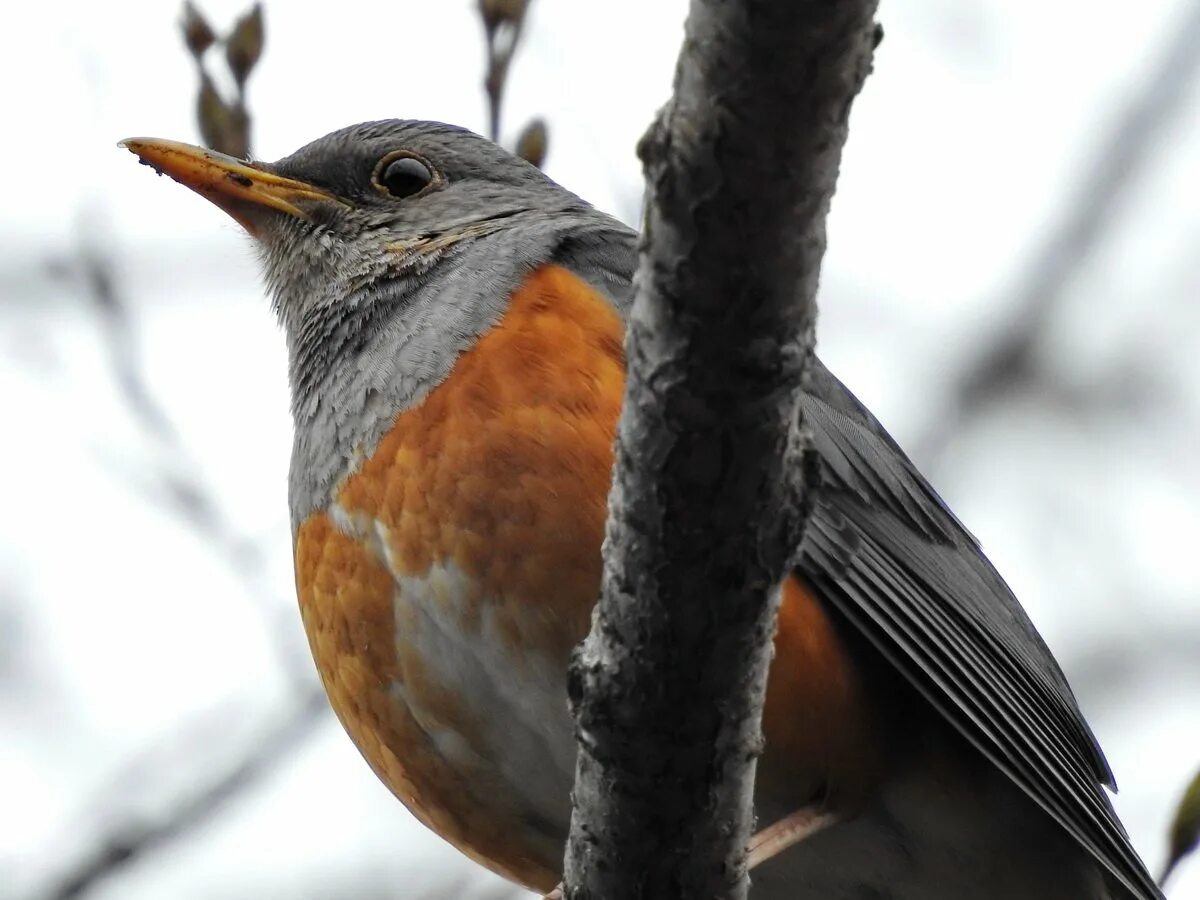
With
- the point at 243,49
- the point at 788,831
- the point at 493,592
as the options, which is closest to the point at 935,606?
the point at 788,831

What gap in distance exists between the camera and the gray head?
499 centimetres

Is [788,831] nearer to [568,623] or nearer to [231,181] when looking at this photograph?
[568,623]

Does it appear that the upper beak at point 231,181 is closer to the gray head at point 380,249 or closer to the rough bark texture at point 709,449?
the gray head at point 380,249

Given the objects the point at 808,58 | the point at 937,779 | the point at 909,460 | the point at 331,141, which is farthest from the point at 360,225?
the point at 808,58

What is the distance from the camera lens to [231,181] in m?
5.93

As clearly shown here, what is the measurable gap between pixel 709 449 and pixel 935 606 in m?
2.21

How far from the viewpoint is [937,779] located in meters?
4.62

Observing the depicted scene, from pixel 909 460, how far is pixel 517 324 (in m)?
1.74

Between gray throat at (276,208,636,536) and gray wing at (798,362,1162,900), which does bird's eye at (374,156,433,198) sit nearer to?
gray throat at (276,208,636,536)

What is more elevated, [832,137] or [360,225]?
[360,225]

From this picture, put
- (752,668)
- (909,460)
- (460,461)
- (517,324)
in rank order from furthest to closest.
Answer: (909,460), (517,324), (460,461), (752,668)

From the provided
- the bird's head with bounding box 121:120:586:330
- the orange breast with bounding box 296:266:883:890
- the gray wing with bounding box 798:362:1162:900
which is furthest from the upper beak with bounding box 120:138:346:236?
the gray wing with bounding box 798:362:1162:900

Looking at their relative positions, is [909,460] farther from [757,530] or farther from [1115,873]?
[757,530]

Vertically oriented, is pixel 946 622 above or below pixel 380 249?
below
